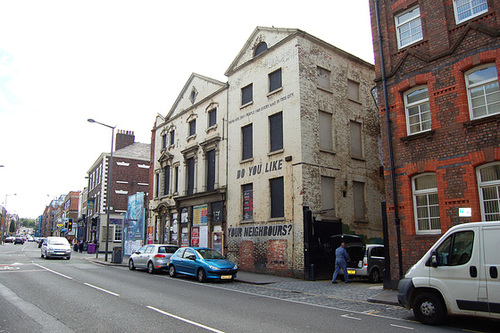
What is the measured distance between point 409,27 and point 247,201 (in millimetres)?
11839

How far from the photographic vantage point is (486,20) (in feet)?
38.0

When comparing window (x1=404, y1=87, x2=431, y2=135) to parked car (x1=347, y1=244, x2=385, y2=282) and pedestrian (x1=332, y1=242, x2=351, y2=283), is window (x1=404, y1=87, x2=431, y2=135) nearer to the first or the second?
pedestrian (x1=332, y1=242, x2=351, y2=283)

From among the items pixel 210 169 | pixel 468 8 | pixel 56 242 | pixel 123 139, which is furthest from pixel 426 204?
pixel 123 139

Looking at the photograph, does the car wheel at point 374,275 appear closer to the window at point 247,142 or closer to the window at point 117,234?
the window at point 247,142

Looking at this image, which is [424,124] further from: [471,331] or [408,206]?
[471,331]

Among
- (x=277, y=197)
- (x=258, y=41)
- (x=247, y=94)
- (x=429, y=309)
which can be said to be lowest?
(x=429, y=309)

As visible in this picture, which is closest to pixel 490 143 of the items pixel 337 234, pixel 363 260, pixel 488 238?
pixel 488 238

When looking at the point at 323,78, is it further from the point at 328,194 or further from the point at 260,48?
the point at 328,194

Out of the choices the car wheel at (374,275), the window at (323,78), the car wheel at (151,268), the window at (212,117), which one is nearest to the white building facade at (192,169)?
the window at (212,117)

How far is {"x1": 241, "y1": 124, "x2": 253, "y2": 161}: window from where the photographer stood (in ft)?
71.1

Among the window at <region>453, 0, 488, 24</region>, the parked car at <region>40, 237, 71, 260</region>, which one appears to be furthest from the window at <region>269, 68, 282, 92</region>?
the parked car at <region>40, 237, 71, 260</region>

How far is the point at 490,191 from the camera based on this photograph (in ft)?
36.1

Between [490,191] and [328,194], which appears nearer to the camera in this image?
[490,191]

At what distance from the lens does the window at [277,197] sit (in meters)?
18.9
